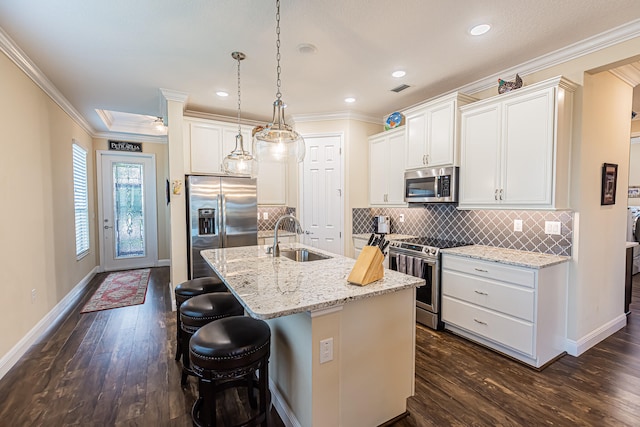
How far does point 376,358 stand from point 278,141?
1.68 meters

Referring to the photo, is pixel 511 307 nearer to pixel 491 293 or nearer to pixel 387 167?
pixel 491 293

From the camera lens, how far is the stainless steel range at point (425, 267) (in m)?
3.26

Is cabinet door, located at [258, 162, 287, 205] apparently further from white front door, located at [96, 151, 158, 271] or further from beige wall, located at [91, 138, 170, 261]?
white front door, located at [96, 151, 158, 271]

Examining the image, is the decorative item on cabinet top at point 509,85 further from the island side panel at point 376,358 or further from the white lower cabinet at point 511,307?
the island side panel at point 376,358

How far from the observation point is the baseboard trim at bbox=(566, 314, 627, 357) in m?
2.74

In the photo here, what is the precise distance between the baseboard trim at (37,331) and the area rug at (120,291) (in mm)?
230

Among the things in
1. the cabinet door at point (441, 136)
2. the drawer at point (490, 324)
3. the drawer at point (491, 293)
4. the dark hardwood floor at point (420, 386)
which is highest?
the cabinet door at point (441, 136)

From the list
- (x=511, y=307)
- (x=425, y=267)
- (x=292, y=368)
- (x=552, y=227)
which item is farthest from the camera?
(x=425, y=267)

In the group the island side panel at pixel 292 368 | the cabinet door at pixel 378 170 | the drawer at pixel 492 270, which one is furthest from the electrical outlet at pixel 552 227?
the island side panel at pixel 292 368

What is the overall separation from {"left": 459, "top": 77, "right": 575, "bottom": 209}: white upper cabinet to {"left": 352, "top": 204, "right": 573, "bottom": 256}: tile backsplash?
0.35 metres

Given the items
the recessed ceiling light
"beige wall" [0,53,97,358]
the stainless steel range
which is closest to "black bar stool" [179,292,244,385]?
"beige wall" [0,53,97,358]

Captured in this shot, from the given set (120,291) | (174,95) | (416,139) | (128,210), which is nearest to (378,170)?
(416,139)

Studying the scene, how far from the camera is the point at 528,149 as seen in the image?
2.73m

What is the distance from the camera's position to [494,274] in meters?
2.75
